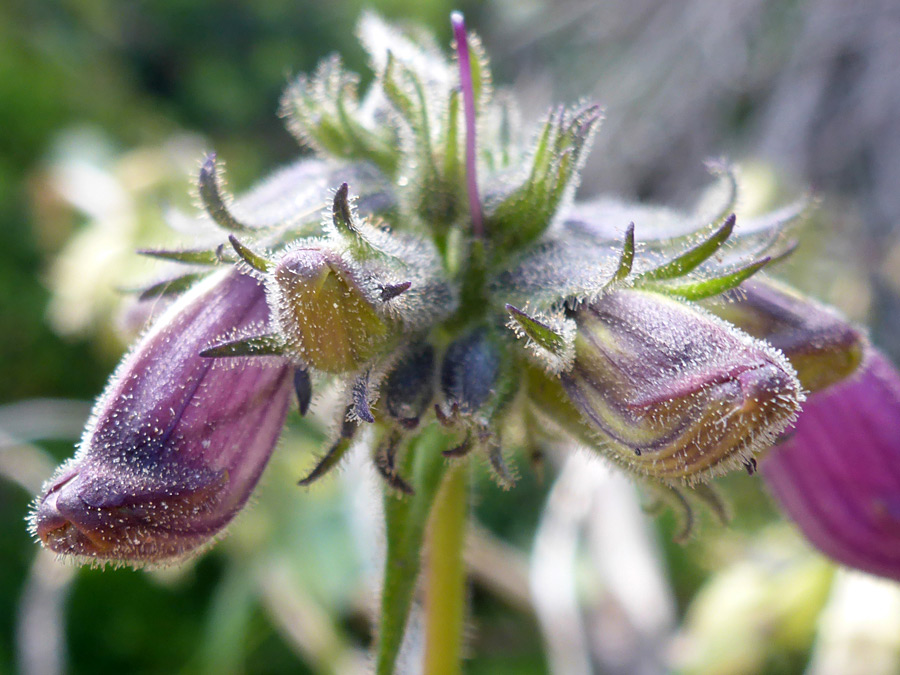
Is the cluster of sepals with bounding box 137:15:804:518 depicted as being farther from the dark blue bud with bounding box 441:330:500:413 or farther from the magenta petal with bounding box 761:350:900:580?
the magenta petal with bounding box 761:350:900:580

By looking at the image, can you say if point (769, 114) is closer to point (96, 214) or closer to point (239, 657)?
point (96, 214)

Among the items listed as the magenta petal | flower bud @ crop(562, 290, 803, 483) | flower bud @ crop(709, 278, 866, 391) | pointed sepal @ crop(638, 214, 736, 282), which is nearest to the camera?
flower bud @ crop(562, 290, 803, 483)

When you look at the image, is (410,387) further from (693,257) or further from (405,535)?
(693,257)

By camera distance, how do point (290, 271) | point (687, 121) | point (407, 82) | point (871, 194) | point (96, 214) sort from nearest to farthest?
point (290, 271) < point (407, 82) < point (96, 214) < point (871, 194) < point (687, 121)

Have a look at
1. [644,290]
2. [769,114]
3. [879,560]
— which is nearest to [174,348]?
[644,290]

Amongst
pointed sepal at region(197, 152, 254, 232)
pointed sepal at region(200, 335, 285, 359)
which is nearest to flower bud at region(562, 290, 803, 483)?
pointed sepal at region(200, 335, 285, 359)

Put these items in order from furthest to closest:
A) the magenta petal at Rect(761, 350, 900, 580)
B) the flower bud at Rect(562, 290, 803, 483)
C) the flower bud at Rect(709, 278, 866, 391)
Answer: the magenta petal at Rect(761, 350, 900, 580) → the flower bud at Rect(709, 278, 866, 391) → the flower bud at Rect(562, 290, 803, 483)

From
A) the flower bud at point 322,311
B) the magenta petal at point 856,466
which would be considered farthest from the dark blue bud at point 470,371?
the magenta petal at point 856,466
